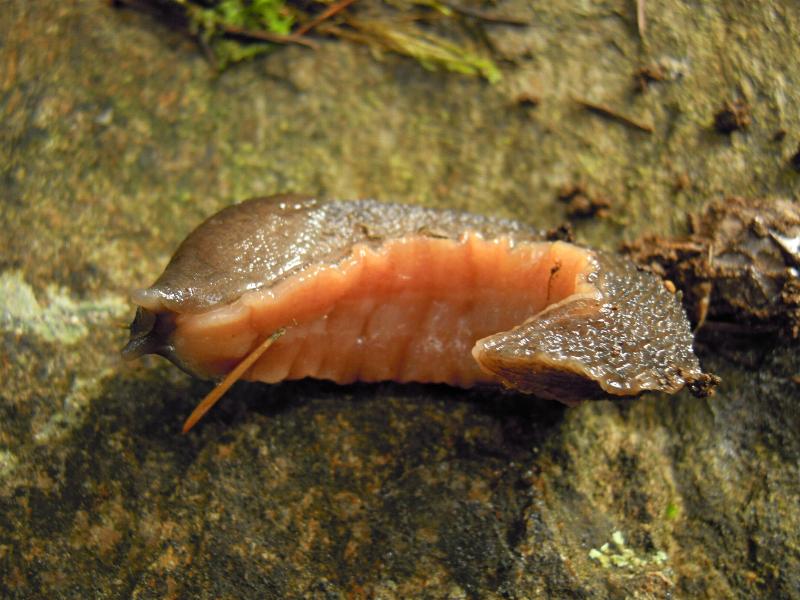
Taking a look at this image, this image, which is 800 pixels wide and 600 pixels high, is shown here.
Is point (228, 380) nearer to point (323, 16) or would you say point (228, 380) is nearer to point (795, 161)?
point (323, 16)

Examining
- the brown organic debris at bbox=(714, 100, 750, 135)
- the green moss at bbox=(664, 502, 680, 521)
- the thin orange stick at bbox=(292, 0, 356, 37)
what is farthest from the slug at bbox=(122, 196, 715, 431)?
the thin orange stick at bbox=(292, 0, 356, 37)

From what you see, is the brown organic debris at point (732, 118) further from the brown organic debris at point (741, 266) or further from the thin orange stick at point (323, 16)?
the thin orange stick at point (323, 16)

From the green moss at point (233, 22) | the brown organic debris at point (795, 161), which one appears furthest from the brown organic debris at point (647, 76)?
the green moss at point (233, 22)

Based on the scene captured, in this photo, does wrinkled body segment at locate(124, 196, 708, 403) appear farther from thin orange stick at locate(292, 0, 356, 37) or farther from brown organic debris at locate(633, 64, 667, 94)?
thin orange stick at locate(292, 0, 356, 37)

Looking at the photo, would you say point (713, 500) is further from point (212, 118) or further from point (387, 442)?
point (212, 118)

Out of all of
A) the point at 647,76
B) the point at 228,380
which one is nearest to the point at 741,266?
the point at 647,76
